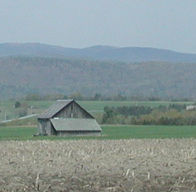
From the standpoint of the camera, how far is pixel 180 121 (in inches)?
2857

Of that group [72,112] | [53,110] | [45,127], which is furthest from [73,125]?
[53,110]

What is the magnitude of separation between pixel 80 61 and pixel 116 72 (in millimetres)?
9585

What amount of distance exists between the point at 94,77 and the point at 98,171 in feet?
448

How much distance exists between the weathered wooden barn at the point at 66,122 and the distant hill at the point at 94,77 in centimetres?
8488

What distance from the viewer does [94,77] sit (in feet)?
523

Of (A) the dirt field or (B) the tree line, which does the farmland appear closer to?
(A) the dirt field

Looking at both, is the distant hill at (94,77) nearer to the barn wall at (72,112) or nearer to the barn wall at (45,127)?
the barn wall at (72,112)

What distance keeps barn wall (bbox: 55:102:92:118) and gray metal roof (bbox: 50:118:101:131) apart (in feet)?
1.93

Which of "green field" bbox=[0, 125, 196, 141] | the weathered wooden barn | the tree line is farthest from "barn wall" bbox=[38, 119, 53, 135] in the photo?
the tree line

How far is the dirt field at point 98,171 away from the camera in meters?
20.6

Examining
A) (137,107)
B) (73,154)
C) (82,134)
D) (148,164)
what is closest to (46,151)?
(73,154)

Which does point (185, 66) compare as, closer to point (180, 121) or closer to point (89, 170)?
point (180, 121)

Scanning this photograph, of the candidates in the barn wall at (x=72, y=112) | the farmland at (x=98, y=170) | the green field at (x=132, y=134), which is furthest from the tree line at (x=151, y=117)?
the farmland at (x=98, y=170)

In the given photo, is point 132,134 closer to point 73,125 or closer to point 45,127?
point 73,125
